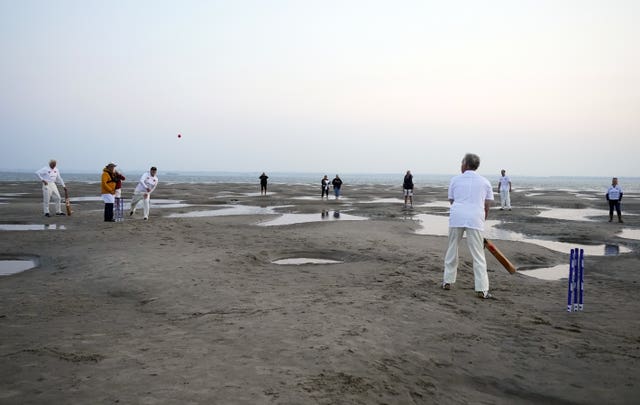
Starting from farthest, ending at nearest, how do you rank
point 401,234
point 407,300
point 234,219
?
point 234,219 < point 401,234 < point 407,300

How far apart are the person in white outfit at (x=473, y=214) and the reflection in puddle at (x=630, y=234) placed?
1203 centimetres

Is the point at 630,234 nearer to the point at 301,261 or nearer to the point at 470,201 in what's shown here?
the point at 470,201

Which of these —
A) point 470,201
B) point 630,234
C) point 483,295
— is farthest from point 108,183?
point 630,234

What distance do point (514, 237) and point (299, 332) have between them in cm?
1274

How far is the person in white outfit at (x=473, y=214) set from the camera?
6988mm

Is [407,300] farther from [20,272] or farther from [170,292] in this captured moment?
[20,272]

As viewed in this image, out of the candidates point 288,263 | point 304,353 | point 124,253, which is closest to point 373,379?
point 304,353

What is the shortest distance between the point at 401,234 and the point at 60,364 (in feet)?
40.3

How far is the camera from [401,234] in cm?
1509

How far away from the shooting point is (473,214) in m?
7.00

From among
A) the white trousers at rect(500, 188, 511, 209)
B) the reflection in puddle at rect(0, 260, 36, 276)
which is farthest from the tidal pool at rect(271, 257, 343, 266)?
the white trousers at rect(500, 188, 511, 209)

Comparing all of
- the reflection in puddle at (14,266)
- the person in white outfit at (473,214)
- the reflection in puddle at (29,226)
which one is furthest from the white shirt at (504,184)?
the reflection in puddle at (14,266)

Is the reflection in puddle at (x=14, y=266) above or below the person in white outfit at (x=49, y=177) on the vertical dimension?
below

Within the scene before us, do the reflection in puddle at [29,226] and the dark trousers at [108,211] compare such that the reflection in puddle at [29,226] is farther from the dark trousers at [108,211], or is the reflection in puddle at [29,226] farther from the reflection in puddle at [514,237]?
the reflection in puddle at [514,237]
